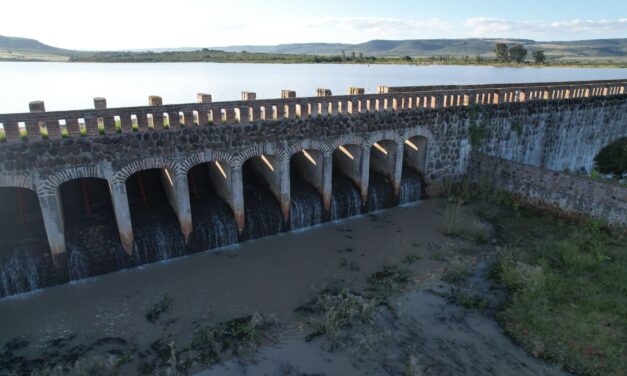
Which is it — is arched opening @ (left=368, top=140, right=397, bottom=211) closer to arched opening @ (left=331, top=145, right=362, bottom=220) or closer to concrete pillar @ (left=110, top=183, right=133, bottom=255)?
arched opening @ (left=331, top=145, right=362, bottom=220)

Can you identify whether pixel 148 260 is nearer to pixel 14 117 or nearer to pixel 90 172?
pixel 90 172

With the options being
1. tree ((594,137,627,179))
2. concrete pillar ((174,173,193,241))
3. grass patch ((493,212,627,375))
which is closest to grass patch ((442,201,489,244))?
grass patch ((493,212,627,375))

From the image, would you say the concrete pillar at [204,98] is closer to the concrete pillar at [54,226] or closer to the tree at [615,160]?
the concrete pillar at [54,226]

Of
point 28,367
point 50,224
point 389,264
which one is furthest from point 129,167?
point 389,264

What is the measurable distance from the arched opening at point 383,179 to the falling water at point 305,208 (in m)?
2.46

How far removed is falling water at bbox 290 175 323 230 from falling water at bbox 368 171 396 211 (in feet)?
8.02

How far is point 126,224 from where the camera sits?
40.2 feet

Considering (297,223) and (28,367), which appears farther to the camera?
(297,223)

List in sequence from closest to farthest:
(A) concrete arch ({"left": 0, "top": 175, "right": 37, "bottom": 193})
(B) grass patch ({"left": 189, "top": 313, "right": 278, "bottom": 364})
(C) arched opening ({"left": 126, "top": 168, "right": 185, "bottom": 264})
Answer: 1. (B) grass patch ({"left": 189, "top": 313, "right": 278, "bottom": 364})
2. (A) concrete arch ({"left": 0, "top": 175, "right": 37, "bottom": 193})
3. (C) arched opening ({"left": 126, "top": 168, "right": 185, "bottom": 264})

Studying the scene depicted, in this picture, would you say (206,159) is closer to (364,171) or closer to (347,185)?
(347,185)

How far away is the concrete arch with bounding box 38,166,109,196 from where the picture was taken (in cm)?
1087

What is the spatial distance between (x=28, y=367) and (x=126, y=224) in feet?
14.9

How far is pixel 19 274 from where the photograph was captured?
11.0 m

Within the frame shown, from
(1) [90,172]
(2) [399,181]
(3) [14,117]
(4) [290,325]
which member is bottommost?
(4) [290,325]
